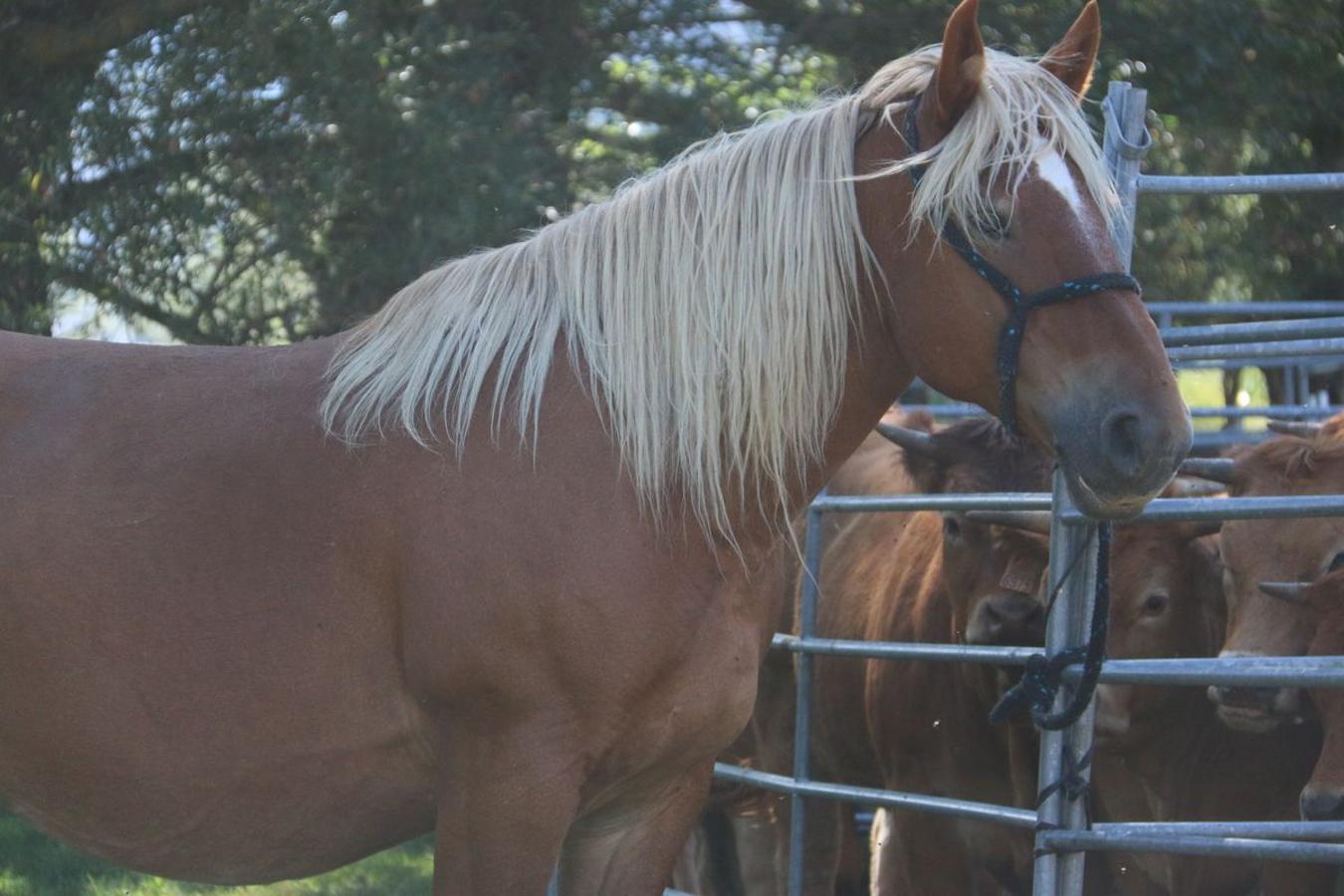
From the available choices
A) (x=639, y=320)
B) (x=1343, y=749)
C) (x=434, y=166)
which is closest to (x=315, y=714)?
(x=639, y=320)

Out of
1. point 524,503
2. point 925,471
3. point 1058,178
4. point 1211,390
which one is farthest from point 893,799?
point 1211,390

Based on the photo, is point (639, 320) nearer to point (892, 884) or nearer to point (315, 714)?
point (315, 714)

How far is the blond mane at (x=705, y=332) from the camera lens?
2891 millimetres

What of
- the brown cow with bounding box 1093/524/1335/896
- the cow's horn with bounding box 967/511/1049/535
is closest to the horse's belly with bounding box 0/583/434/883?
the cow's horn with bounding box 967/511/1049/535

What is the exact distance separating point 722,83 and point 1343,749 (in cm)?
557

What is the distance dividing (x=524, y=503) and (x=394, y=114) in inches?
200

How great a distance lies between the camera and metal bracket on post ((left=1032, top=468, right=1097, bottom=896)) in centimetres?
329

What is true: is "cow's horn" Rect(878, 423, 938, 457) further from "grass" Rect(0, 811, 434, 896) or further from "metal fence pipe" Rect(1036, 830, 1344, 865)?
"grass" Rect(0, 811, 434, 896)

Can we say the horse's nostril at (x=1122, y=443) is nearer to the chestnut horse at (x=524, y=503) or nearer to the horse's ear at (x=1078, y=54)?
the chestnut horse at (x=524, y=503)

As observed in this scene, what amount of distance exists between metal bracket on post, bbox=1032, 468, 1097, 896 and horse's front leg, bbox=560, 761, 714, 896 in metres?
0.76

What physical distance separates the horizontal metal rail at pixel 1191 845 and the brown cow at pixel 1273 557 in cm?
67

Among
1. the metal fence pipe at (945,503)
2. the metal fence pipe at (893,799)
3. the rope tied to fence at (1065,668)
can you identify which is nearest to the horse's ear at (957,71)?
the rope tied to fence at (1065,668)

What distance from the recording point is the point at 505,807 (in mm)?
2732

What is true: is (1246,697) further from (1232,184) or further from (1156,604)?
(1232,184)
